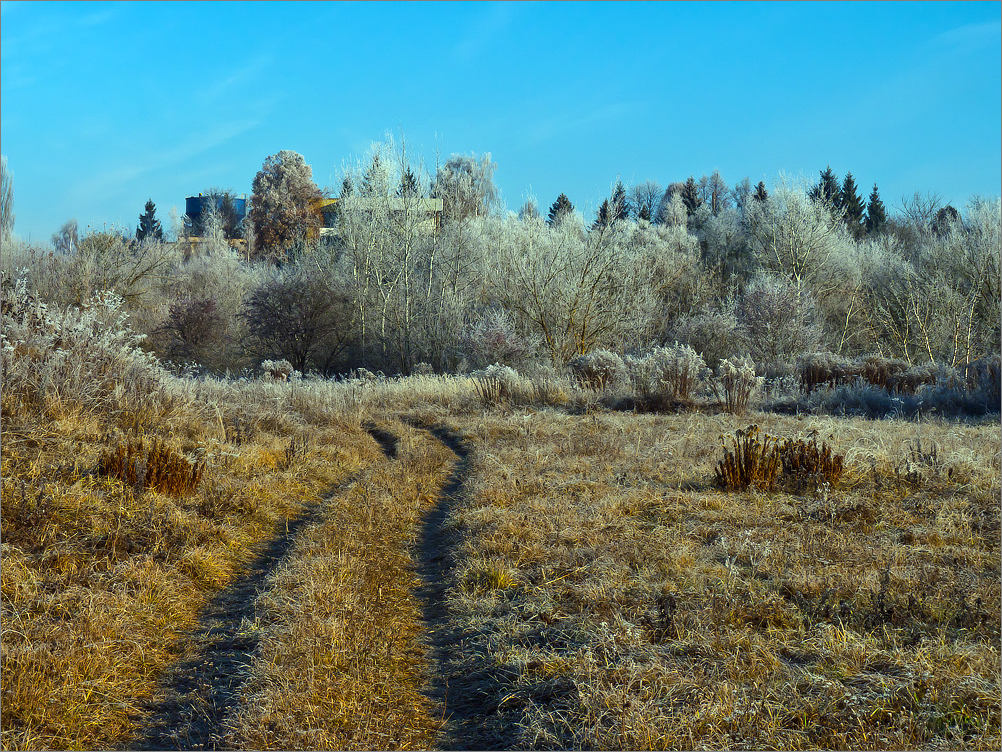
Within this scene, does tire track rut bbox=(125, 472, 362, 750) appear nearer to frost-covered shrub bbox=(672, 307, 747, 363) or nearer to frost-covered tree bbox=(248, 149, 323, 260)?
frost-covered shrub bbox=(672, 307, 747, 363)

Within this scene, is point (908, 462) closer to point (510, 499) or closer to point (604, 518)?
point (604, 518)

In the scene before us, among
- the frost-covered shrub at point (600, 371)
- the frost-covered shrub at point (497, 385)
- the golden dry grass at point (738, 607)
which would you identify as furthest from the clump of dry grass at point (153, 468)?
the frost-covered shrub at point (600, 371)

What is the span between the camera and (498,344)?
24.5 metres

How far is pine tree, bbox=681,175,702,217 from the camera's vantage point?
63094 mm

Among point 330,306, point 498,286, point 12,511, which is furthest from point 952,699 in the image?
point 330,306

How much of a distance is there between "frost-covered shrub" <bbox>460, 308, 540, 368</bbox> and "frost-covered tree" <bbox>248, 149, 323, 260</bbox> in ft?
98.0

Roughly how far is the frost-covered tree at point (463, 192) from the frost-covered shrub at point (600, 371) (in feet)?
42.5

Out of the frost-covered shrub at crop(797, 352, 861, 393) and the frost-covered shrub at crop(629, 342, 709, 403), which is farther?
the frost-covered shrub at crop(797, 352, 861, 393)

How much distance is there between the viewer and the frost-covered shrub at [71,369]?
811cm

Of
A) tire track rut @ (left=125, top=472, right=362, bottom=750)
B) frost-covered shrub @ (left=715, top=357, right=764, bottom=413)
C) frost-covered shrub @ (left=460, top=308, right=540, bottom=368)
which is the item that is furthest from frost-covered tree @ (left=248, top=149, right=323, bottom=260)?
tire track rut @ (left=125, top=472, right=362, bottom=750)

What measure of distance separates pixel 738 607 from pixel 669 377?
1099 cm

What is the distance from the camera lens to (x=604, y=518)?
6.78 m

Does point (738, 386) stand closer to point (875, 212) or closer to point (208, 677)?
point (208, 677)

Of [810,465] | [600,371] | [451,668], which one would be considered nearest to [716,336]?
[600,371]
